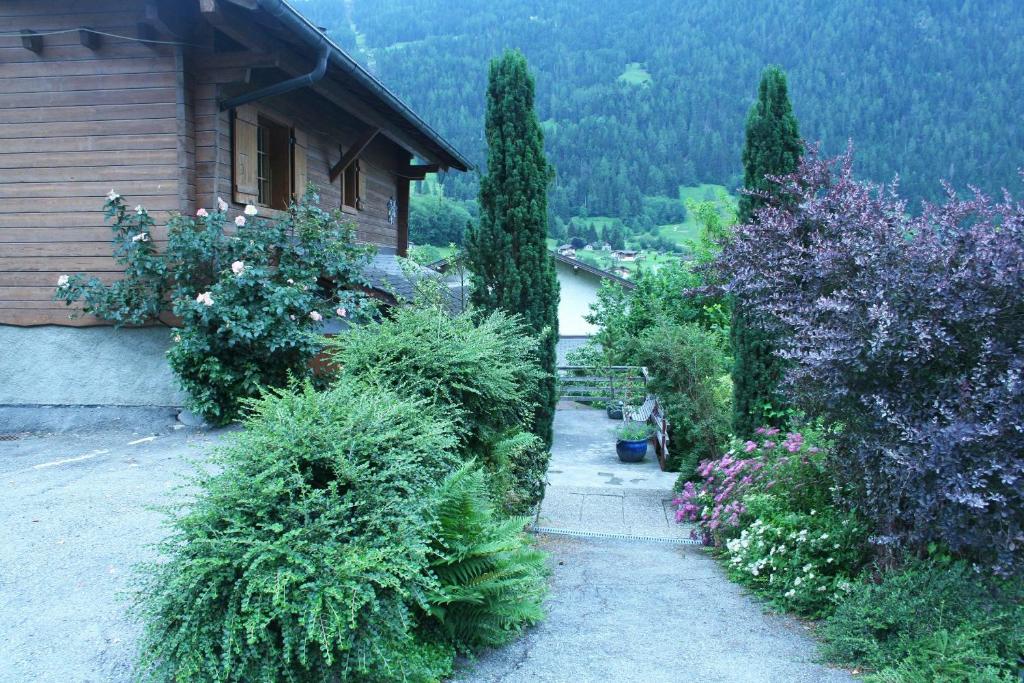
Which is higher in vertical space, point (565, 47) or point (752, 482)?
point (565, 47)

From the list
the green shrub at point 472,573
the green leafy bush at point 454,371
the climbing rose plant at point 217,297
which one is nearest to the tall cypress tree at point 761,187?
the green leafy bush at point 454,371

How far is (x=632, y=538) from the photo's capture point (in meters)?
7.02

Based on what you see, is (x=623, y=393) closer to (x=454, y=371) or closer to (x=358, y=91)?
(x=358, y=91)

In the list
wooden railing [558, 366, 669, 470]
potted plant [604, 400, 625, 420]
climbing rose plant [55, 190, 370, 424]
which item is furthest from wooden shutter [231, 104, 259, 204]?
potted plant [604, 400, 625, 420]

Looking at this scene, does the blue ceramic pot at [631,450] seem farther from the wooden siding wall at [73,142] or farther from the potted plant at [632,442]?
the wooden siding wall at [73,142]

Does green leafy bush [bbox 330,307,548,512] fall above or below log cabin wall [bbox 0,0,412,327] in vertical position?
below

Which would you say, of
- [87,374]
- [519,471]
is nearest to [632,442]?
[519,471]

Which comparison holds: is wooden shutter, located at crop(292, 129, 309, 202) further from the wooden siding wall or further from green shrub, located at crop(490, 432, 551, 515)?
green shrub, located at crop(490, 432, 551, 515)

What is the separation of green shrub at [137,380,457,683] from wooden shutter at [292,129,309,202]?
7.99 meters

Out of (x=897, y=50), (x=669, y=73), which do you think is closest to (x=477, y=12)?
(x=669, y=73)

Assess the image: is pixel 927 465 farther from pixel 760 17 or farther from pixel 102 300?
pixel 760 17

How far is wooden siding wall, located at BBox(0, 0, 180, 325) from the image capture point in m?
8.48

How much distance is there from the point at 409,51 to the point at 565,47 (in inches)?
983

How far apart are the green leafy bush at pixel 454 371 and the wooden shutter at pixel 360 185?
8.60 m
